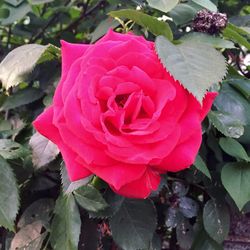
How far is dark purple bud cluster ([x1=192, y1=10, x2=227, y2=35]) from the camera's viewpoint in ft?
1.53

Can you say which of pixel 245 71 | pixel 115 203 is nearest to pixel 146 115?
pixel 115 203

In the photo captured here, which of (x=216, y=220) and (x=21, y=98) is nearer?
(x=216, y=220)

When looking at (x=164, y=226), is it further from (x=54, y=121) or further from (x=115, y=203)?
(x=54, y=121)

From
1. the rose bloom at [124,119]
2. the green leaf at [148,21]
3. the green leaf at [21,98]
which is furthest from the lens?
the green leaf at [21,98]

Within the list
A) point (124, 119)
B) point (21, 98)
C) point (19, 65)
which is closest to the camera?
point (124, 119)

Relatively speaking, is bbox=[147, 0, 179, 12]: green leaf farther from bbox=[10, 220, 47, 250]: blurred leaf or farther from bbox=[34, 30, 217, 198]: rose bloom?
bbox=[10, 220, 47, 250]: blurred leaf

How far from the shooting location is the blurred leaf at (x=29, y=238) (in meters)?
0.50

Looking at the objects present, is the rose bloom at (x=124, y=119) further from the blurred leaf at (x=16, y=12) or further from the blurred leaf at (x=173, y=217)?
the blurred leaf at (x=16, y=12)

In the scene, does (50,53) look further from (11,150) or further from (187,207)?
(187,207)

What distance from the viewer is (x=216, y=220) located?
503 millimetres

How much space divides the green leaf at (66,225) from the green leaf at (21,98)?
19cm

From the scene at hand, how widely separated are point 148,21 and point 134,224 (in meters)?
0.20

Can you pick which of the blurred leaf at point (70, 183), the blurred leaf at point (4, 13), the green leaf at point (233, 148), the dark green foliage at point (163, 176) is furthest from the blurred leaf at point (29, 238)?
the blurred leaf at point (4, 13)

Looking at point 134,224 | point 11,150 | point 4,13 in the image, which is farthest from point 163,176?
point 4,13
